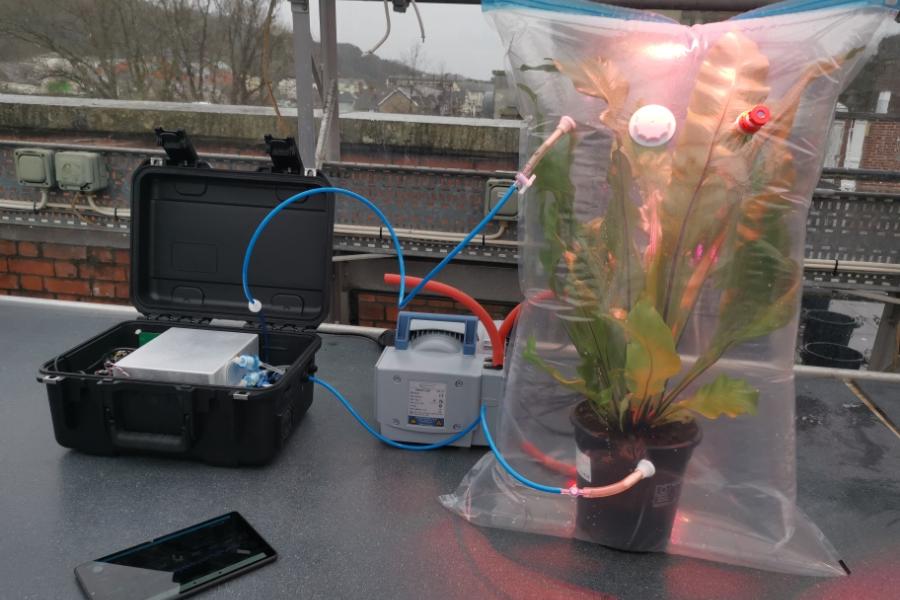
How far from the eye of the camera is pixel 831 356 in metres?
2.27

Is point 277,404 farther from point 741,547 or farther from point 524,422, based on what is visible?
point 741,547

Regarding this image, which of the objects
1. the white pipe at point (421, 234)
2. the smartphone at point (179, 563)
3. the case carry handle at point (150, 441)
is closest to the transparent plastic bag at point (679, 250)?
the smartphone at point (179, 563)

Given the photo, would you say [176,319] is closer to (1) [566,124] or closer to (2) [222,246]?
(2) [222,246]

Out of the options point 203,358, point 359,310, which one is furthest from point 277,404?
point 359,310

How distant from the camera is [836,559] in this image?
2.26ft

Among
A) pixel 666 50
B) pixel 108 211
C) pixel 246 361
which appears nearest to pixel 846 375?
pixel 666 50

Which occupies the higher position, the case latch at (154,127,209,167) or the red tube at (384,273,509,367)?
the case latch at (154,127,209,167)

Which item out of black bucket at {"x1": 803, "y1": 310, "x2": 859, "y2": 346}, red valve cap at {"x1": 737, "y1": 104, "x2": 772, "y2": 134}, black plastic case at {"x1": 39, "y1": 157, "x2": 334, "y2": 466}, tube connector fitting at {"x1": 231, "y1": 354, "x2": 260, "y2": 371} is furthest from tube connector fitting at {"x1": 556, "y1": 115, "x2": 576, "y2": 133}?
black bucket at {"x1": 803, "y1": 310, "x2": 859, "y2": 346}

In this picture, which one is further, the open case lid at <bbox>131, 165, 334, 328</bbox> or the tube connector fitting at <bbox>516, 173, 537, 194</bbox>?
the open case lid at <bbox>131, 165, 334, 328</bbox>

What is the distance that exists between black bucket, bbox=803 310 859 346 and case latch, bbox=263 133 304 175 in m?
2.24

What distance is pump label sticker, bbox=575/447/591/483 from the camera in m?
0.65

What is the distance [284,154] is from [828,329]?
2378mm

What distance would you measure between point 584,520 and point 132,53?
2896mm

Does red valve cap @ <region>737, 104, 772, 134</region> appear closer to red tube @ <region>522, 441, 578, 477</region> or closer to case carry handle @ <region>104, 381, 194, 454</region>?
red tube @ <region>522, 441, 578, 477</region>
